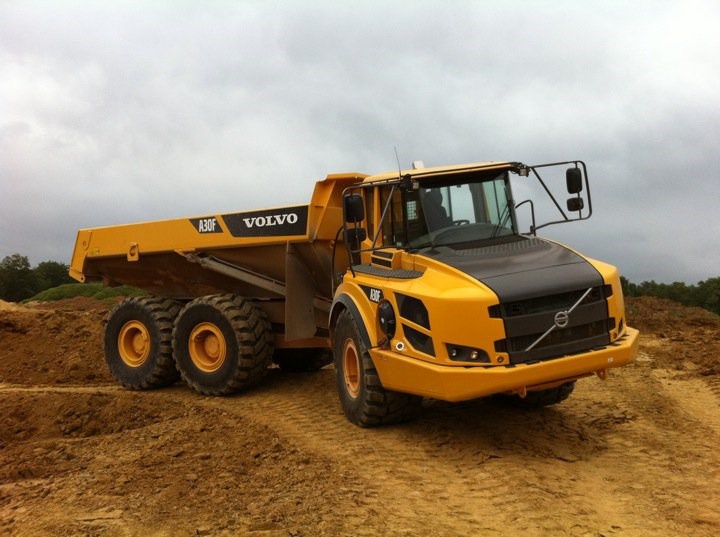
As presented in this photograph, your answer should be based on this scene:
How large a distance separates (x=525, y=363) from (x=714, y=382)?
4647 mm

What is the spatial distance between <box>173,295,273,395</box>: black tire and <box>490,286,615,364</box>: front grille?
12.9 feet

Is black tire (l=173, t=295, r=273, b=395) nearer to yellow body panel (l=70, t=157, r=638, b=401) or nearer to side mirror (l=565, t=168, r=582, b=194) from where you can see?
yellow body panel (l=70, t=157, r=638, b=401)

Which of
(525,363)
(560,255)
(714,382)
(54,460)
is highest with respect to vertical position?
(560,255)

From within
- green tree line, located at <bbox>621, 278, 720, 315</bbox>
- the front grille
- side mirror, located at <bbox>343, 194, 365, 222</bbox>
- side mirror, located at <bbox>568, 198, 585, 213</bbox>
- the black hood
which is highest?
side mirror, located at <bbox>343, 194, 365, 222</bbox>

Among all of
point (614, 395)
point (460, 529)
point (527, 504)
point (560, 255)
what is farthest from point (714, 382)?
point (460, 529)

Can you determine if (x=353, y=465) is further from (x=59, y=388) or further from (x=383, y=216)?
(x=59, y=388)

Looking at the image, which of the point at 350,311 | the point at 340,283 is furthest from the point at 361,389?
the point at 340,283

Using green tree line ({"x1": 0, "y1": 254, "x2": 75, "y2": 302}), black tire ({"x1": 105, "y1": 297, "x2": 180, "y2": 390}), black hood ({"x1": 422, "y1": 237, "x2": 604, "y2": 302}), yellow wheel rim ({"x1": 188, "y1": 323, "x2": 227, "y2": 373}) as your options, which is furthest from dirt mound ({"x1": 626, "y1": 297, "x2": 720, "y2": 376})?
green tree line ({"x1": 0, "y1": 254, "x2": 75, "y2": 302})

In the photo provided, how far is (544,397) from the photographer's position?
7.46m

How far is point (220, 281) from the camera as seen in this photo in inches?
381

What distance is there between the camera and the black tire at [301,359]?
1062 centimetres

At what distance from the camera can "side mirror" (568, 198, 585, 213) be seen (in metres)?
6.79

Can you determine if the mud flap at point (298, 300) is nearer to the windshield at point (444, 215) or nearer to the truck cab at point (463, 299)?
the truck cab at point (463, 299)

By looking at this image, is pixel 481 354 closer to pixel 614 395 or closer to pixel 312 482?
pixel 312 482
